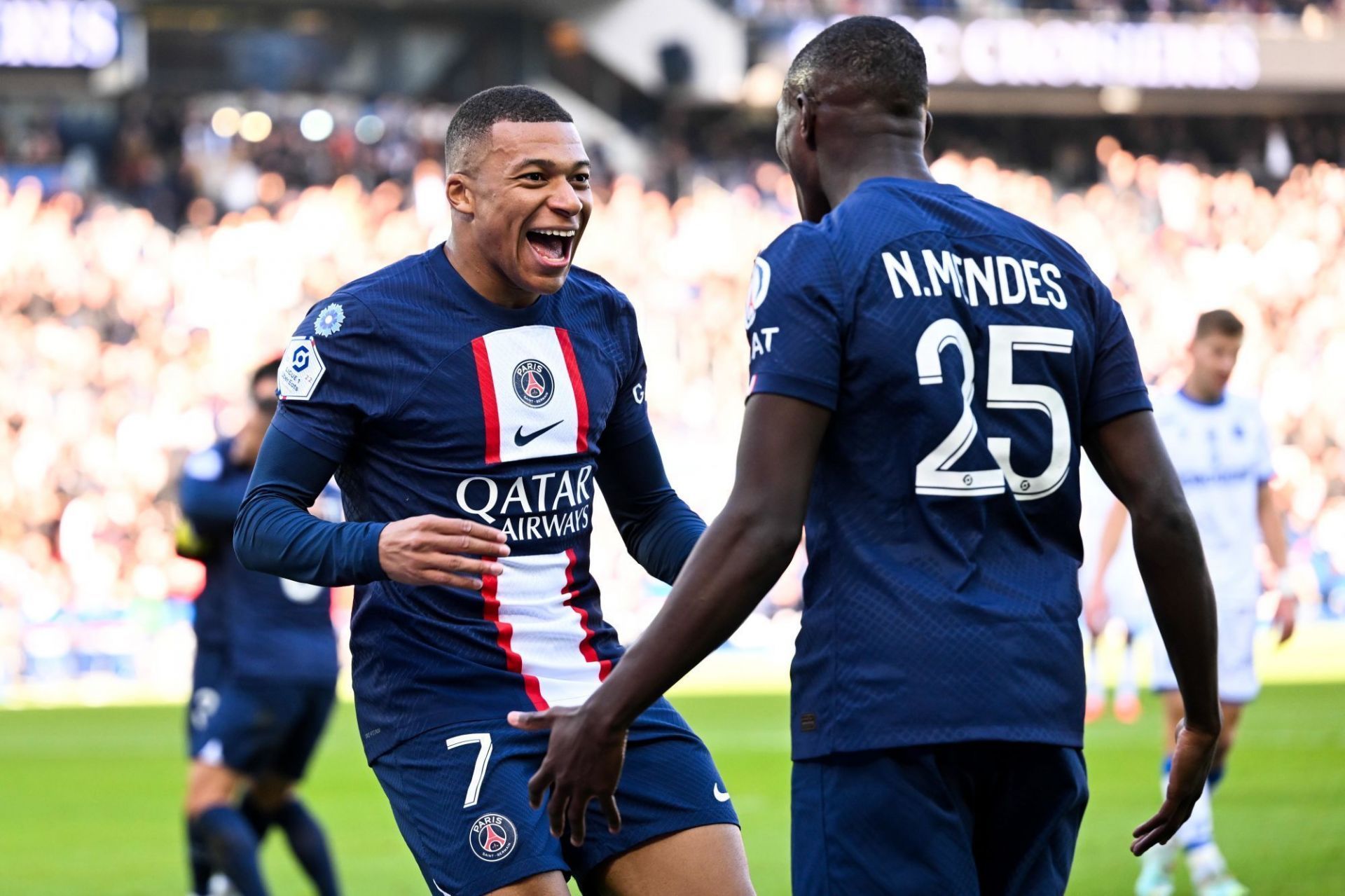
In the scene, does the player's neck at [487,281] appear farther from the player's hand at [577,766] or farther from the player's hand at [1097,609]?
the player's hand at [1097,609]

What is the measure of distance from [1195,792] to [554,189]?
1.83m

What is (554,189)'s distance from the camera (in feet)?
13.4

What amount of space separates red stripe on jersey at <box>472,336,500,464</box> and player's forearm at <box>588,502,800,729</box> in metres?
1.02

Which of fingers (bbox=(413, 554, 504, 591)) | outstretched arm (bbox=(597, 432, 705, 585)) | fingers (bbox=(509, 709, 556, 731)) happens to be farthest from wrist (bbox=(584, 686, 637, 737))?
outstretched arm (bbox=(597, 432, 705, 585))

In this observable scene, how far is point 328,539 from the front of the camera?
3758 mm

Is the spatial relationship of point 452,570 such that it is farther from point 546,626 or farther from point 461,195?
point 461,195

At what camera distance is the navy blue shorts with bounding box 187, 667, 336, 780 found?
292 inches

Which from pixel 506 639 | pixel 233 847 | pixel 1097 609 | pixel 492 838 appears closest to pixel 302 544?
pixel 506 639

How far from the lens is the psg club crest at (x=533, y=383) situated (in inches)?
159

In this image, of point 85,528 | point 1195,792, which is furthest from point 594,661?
point 85,528

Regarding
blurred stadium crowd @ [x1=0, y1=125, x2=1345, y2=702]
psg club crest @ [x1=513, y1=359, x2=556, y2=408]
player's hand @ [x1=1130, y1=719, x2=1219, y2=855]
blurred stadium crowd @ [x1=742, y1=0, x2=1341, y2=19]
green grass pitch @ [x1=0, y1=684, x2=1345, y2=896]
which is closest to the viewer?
player's hand @ [x1=1130, y1=719, x2=1219, y2=855]

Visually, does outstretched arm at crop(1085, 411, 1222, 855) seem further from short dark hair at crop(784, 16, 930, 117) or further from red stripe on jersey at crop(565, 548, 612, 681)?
red stripe on jersey at crop(565, 548, 612, 681)

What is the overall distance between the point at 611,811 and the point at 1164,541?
1099 mm

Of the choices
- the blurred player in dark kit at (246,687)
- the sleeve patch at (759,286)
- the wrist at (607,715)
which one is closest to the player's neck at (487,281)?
the sleeve patch at (759,286)
